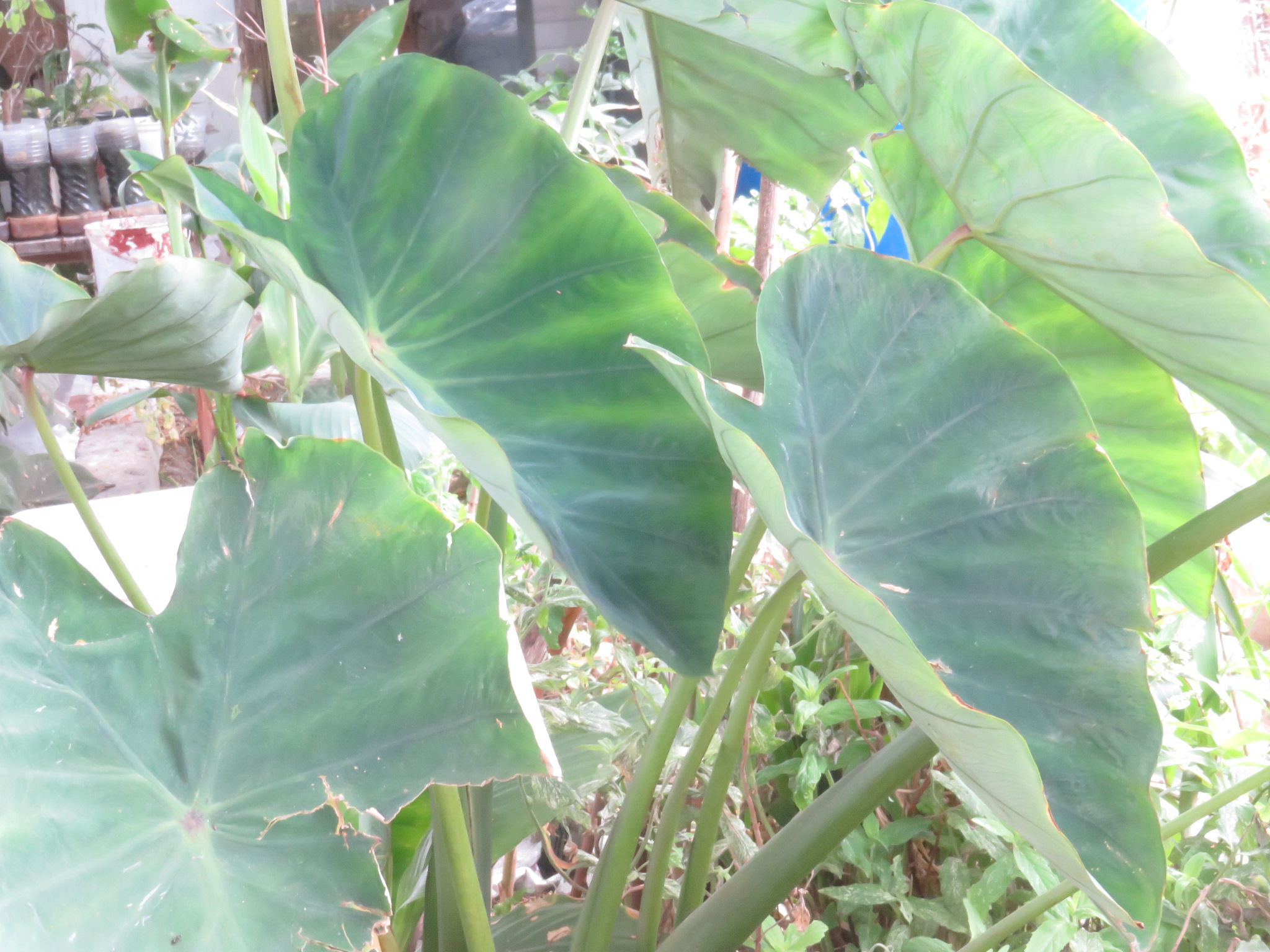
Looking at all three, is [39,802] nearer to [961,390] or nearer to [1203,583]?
[961,390]

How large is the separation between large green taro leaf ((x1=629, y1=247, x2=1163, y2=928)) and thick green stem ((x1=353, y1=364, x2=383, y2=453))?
226 millimetres

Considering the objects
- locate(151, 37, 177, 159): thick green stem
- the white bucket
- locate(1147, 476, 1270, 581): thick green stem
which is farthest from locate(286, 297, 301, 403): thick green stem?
the white bucket

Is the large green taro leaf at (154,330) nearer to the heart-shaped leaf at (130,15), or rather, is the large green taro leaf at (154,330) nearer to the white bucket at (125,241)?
the heart-shaped leaf at (130,15)

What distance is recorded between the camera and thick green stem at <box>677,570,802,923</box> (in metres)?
0.60

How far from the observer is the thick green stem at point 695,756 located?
1.82 ft

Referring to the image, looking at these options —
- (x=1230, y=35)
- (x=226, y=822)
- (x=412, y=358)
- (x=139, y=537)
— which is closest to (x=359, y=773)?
(x=226, y=822)

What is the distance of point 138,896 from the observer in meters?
0.43

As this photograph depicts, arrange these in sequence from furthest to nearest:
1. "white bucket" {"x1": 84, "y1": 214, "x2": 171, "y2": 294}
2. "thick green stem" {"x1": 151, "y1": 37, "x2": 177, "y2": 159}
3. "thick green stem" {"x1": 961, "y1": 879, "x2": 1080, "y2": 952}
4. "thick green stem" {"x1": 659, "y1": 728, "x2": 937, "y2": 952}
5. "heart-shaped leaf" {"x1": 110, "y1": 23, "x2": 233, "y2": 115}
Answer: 1. "white bucket" {"x1": 84, "y1": 214, "x2": 171, "y2": 294}
2. "heart-shaped leaf" {"x1": 110, "y1": 23, "x2": 233, "y2": 115}
3. "thick green stem" {"x1": 151, "y1": 37, "x2": 177, "y2": 159}
4. "thick green stem" {"x1": 961, "y1": 879, "x2": 1080, "y2": 952}
5. "thick green stem" {"x1": 659, "y1": 728, "x2": 937, "y2": 952}

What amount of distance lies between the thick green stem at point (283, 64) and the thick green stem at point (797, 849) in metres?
0.45

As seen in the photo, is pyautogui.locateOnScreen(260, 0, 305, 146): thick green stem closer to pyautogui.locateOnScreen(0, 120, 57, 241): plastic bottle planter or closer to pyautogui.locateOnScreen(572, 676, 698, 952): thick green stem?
pyautogui.locateOnScreen(572, 676, 698, 952): thick green stem

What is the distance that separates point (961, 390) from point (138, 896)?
448 mm

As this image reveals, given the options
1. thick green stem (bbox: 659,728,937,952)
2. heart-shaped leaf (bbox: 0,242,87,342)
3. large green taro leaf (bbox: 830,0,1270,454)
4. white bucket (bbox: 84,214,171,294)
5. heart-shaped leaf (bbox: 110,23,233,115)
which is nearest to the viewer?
large green taro leaf (bbox: 830,0,1270,454)

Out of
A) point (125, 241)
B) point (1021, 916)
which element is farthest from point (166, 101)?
point (125, 241)

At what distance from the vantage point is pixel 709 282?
616mm
